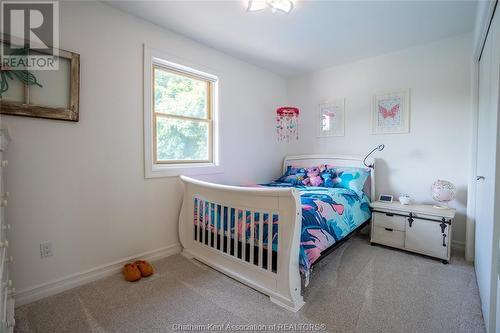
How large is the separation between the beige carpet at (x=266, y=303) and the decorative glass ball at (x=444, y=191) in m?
0.63

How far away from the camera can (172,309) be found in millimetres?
1620

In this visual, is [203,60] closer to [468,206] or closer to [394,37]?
[394,37]

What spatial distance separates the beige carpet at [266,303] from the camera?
57.8 inches

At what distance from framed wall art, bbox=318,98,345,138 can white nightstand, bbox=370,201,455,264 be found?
118 cm

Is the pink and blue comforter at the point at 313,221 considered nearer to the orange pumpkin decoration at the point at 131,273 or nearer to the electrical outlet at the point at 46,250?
the orange pumpkin decoration at the point at 131,273

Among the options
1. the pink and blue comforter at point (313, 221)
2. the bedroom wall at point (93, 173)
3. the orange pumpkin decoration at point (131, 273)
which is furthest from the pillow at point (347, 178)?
the orange pumpkin decoration at point (131, 273)

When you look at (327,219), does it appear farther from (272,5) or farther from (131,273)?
(272,5)

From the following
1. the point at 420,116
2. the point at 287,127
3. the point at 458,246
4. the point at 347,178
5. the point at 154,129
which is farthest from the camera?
the point at 287,127

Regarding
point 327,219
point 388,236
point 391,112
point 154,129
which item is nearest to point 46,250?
point 154,129

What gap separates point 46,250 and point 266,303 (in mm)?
1665

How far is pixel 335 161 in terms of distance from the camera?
3355 mm

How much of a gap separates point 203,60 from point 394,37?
211 centimetres

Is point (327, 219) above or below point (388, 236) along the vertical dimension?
above

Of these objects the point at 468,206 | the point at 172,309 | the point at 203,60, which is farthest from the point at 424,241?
the point at 203,60
